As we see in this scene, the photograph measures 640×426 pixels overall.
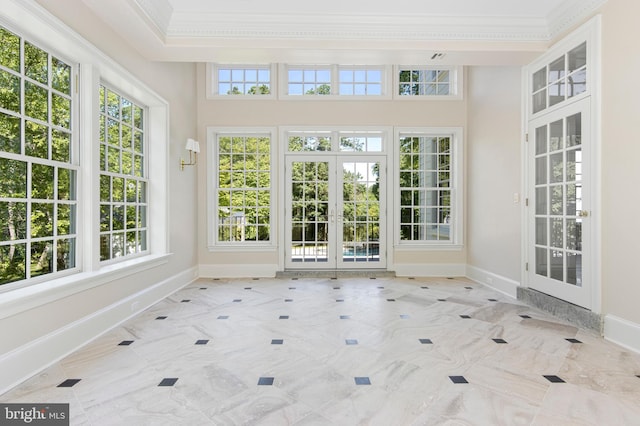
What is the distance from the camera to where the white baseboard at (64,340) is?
2336mm

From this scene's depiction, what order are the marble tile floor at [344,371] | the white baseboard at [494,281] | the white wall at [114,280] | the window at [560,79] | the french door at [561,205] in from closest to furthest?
the marble tile floor at [344,371] < the white wall at [114,280] < the french door at [561,205] < the window at [560,79] < the white baseboard at [494,281]

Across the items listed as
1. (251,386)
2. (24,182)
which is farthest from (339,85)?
(251,386)

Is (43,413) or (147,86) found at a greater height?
(147,86)

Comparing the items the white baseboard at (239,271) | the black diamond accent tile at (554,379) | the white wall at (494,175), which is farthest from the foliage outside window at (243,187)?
the black diamond accent tile at (554,379)

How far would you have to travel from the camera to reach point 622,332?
3.05 metres

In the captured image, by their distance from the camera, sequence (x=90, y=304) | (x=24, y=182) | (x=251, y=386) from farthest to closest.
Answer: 1. (x=90, y=304)
2. (x=24, y=182)
3. (x=251, y=386)

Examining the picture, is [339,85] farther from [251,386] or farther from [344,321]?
[251,386]

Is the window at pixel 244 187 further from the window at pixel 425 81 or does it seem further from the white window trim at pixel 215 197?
the window at pixel 425 81

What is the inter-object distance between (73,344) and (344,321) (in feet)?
8.00

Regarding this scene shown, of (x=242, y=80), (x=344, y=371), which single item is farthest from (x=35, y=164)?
(x=242, y=80)

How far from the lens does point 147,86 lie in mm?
4191

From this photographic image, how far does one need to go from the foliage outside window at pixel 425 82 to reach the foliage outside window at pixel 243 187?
8.62 feet

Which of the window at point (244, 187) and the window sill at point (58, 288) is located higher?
the window at point (244, 187)

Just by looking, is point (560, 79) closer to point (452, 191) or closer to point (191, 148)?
point (452, 191)
